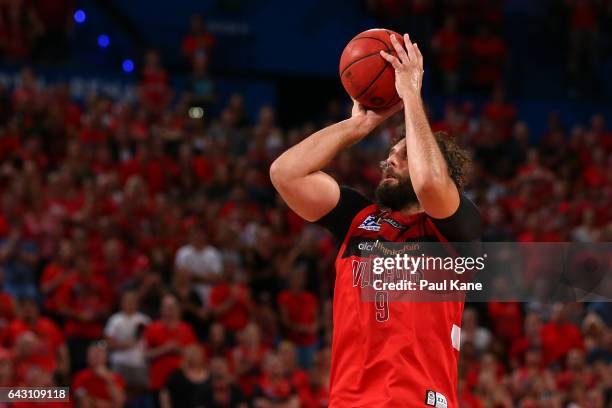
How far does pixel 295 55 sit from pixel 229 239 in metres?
6.61

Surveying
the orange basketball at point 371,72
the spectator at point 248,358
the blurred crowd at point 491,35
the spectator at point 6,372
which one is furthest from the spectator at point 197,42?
the orange basketball at point 371,72

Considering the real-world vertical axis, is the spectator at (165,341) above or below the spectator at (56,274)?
below

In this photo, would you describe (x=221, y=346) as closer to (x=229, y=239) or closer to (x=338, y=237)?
(x=229, y=239)

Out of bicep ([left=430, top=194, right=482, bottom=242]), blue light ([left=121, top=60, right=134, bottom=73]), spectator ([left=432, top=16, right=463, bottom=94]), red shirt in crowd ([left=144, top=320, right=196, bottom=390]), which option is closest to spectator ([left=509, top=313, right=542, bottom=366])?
red shirt in crowd ([left=144, top=320, right=196, bottom=390])

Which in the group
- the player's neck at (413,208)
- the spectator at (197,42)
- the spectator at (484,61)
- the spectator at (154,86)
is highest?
the spectator at (197,42)

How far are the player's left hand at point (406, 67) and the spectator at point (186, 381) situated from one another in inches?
256

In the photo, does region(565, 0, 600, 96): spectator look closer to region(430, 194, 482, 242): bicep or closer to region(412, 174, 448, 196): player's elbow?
region(430, 194, 482, 242): bicep

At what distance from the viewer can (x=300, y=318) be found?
1200 centimetres

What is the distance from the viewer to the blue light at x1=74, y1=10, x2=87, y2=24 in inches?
653

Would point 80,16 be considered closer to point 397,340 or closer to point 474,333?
point 474,333

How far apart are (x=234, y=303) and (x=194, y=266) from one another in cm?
70

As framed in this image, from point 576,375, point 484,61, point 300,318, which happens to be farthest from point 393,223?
point 484,61

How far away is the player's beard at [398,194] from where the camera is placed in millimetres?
4238

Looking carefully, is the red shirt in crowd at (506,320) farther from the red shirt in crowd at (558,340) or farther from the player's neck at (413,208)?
the player's neck at (413,208)
